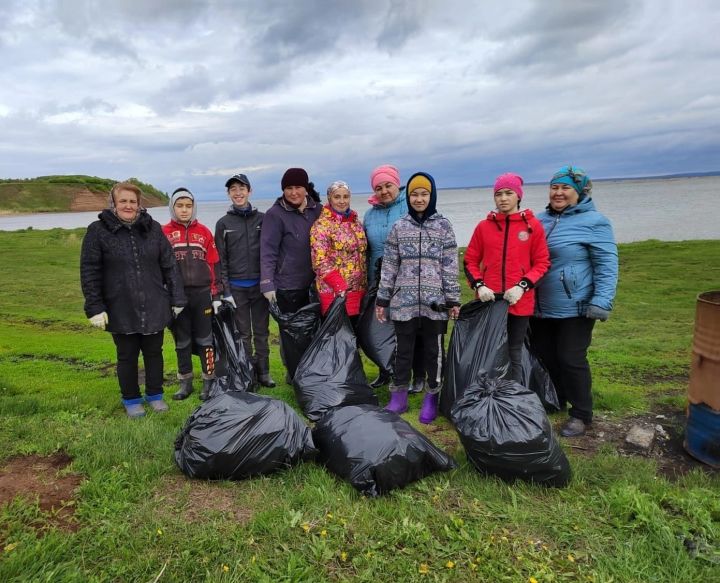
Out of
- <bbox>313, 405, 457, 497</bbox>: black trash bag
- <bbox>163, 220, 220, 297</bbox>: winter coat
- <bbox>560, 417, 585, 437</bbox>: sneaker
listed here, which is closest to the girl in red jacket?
<bbox>560, 417, 585, 437</bbox>: sneaker

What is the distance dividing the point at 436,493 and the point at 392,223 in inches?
88.1

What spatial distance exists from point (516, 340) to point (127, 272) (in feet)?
9.94

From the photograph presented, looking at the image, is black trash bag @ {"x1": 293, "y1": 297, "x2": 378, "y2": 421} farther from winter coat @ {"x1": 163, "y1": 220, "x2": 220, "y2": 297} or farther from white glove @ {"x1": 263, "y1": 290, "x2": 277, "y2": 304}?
winter coat @ {"x1": 163, "y1": 220, "x2": 220, "y2": 297}

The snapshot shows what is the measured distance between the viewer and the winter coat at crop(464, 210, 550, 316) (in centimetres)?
347

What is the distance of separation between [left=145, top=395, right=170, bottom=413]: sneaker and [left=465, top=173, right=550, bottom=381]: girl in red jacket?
8.96 ft

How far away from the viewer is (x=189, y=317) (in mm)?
4285

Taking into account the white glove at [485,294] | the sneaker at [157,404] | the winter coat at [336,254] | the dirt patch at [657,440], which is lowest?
the dirt patch at [657,440]

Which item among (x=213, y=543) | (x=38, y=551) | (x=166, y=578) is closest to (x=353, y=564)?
(x=213, y=543)

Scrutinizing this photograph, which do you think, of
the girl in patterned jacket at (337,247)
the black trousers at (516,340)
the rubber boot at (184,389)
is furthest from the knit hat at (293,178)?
the black trousers at (516,340)

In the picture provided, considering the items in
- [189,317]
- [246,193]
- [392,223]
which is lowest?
[189,317]

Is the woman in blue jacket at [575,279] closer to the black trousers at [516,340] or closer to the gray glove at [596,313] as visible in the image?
the gray glove at [596,313]

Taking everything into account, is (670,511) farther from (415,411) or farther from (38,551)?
Answer: (38,551)

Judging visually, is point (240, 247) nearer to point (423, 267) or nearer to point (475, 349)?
point (423, 267)

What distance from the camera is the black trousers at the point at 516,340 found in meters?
3.68
